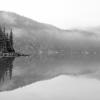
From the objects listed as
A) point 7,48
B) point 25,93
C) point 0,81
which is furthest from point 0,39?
point 25,93

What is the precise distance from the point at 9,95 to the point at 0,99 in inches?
93.1

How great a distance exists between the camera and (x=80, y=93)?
88.8 feet

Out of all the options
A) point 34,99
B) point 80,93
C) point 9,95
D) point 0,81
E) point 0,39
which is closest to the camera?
point 34,99

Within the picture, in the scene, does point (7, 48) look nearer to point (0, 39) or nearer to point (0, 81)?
point (0, 39)

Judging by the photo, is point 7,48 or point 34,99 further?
point 7,48

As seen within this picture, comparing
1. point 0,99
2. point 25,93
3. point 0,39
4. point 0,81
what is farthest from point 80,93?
point 0,39

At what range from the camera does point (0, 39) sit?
15712 cm

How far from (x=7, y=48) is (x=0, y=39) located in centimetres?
1049

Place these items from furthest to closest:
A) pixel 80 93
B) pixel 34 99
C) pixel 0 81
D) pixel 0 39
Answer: pixel 0 39
pixel 0 81
pixel 80 93
pixel 34 99

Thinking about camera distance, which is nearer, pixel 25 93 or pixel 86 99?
pixel 86 99

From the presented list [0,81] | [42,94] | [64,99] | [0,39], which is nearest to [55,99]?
[64,99]

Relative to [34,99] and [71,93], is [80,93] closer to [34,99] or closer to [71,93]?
[71,93]

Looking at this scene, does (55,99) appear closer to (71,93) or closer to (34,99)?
(34,99)

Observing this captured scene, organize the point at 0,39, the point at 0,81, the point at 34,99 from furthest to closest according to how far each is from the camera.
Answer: the point at 0,39 → the point at 0,81 → the point at 34,99
